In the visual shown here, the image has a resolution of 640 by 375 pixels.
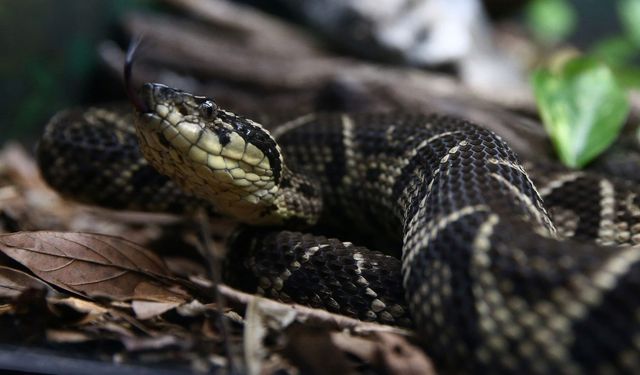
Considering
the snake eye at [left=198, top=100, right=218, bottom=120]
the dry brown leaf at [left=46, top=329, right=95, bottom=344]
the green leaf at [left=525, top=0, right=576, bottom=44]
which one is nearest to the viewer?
the dry brown leaf at [left=46, top=329, right=95, bottom=344]

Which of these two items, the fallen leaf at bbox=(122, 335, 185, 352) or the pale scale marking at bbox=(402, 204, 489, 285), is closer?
the fallen leaf at bbox=(122, 335, 185, 352)

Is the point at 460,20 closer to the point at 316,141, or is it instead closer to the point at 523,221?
the point at 316,141

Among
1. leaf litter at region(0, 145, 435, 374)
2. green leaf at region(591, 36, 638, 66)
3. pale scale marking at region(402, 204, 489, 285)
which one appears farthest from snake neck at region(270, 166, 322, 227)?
green leaf at region(591, 36, 638, 66)

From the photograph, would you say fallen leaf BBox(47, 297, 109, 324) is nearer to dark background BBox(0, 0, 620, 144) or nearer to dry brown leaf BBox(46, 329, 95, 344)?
dry brown leaf BBox(46, 329, 95, 344)

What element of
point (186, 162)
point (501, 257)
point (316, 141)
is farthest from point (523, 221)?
point (316, 141)

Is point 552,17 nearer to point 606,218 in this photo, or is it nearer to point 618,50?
point 618,50

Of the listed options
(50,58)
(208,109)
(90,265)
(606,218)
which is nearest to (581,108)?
(606,218)

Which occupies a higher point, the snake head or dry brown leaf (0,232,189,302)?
the snake head

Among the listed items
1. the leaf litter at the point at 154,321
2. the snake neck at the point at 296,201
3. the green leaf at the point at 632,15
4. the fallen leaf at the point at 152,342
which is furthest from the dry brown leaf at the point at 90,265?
the green leaf at the point at 632,15
